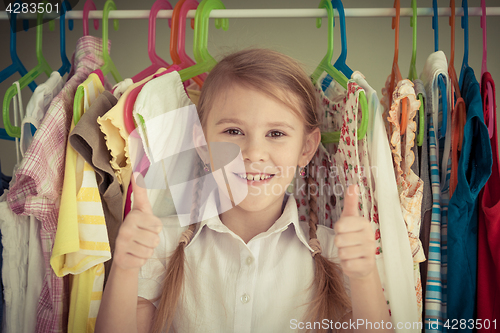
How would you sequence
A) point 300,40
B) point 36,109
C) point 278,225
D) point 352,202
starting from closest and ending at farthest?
point 352,202
point 36,109
point 278,225
point 300,40

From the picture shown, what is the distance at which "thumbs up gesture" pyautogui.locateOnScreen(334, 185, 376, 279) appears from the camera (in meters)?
0.68

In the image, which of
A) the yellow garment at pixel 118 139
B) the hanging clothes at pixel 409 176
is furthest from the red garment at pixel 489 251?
the yellow garment at pixel 118 139

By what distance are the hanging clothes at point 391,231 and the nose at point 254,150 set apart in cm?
23

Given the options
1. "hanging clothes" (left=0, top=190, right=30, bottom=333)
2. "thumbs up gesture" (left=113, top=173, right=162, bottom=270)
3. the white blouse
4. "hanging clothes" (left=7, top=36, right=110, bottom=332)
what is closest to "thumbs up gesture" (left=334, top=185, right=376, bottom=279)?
the white blouse

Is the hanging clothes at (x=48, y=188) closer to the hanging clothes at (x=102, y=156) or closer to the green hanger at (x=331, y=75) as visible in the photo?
the hanging clothes at (x=102, y=156)

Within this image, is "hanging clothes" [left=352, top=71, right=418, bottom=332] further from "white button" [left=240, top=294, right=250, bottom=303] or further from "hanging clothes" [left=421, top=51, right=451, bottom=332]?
"white button" [left=240, top=294, right=250, bottom=303]

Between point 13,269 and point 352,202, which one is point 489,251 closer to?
point 352,202

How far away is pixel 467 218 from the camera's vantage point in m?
0.74

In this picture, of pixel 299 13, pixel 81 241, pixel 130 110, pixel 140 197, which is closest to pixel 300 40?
pixel 299 13

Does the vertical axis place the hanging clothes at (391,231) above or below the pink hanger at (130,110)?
below

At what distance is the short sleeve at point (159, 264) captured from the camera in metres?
0.83

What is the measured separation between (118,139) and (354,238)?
53cm

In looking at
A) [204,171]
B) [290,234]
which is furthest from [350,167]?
[204,171]

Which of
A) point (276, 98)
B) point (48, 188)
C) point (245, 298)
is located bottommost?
point (245, 298)
